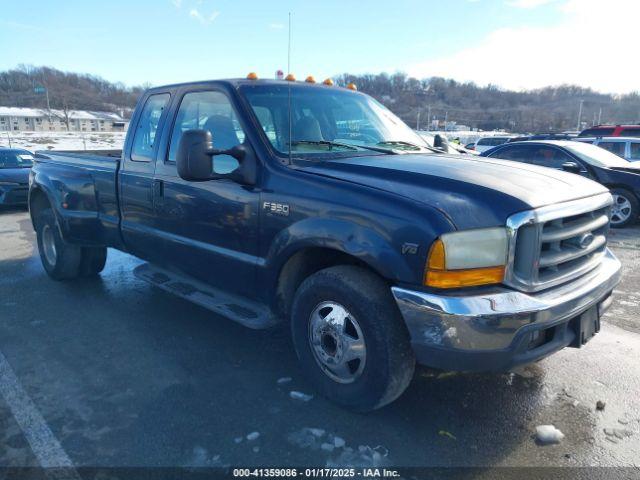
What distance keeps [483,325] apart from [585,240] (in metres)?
1.05

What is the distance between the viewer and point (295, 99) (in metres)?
3.78

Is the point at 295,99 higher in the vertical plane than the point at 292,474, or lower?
higher

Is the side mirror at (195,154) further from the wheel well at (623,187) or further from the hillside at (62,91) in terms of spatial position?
the hillside at (62,91)

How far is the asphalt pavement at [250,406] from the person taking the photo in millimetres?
2623

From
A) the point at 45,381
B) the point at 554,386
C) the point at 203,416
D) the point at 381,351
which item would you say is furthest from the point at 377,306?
the point at 45,381

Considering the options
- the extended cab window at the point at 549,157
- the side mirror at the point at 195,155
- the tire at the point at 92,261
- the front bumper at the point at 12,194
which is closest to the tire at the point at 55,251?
the tire at the point at 92,261

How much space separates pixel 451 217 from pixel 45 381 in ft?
9.50

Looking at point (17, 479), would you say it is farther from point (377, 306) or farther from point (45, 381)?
point (377, 306)

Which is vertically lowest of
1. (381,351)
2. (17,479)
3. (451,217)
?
(17,479)

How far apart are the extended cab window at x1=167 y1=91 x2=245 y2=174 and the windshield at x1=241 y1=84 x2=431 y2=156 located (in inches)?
7.8

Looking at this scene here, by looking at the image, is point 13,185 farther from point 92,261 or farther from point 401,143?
point 401,143

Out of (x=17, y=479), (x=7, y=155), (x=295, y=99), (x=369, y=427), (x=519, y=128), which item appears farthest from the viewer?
(x=519, y=128)

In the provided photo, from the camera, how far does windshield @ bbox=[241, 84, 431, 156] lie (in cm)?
344

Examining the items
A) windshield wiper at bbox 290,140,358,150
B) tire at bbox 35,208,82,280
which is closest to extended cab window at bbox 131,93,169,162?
windshield wiper at bbox 290,140,358,150
